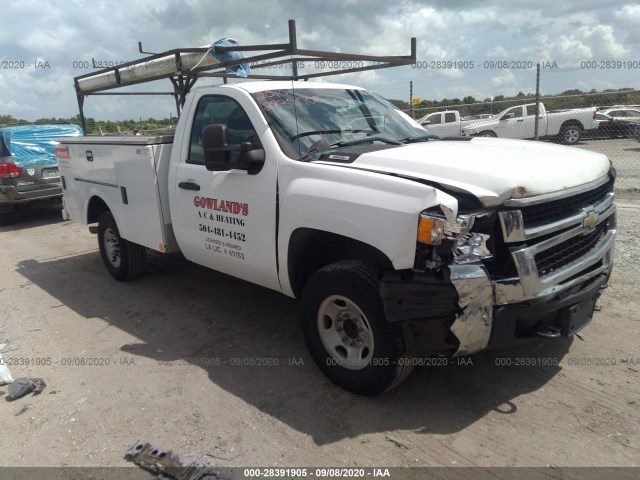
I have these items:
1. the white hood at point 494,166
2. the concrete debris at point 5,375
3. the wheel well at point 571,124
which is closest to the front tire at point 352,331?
the white hood at point 494,166

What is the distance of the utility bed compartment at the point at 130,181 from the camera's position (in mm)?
4746

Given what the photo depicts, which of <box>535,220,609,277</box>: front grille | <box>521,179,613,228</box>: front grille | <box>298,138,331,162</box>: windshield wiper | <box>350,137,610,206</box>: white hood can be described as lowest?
<box>535,220,609,277</box>: front grille

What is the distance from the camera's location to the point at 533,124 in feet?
56.0

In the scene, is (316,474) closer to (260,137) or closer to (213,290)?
(260,137)

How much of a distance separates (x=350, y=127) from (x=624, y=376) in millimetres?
2719

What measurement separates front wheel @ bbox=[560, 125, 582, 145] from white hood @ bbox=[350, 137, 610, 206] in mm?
15804

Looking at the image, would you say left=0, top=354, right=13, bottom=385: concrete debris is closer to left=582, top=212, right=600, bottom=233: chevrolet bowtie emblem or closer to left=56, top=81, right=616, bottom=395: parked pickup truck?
left=56, top=81, right=616, bottom=395: parked pickup truck

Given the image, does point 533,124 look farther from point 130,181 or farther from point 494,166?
point 494,166

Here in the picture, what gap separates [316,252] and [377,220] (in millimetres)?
892

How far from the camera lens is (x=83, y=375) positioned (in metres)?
3.93

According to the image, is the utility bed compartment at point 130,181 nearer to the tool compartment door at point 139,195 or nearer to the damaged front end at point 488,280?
the tool compartment door at point 139,195

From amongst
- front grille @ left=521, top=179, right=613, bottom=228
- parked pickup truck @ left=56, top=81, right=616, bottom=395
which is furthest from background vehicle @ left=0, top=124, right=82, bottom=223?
front grille @ left=521, top=179, right=613, bottom=228

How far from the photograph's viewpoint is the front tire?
9.85 ft

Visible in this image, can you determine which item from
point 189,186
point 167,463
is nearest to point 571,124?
point 189,186
